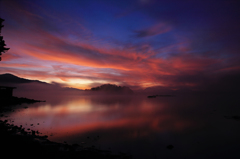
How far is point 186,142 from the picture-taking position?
18375mm

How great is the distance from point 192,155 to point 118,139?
9432 millimetres

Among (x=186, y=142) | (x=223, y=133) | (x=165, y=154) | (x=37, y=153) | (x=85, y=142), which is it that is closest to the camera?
(x=37, y=153)

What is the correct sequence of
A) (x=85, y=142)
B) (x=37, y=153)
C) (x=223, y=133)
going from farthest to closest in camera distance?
(x=223, y=133) < (x=85, y=142) < (x=37, y=153)

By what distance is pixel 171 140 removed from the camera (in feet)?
62.5

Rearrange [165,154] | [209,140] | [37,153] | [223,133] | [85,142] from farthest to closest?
1. [223,133]
2. [209,140]
3. [85,142]
4. [165,154]
5. [37,153]

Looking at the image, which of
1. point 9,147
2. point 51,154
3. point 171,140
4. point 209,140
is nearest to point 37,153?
point 51,154

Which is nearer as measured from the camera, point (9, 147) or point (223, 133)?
point (9, 147)

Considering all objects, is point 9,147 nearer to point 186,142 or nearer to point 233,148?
point 186,142

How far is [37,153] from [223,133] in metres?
29.8

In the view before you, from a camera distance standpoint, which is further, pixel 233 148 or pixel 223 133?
pixel 223 133

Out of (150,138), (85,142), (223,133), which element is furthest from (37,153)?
(223,133)

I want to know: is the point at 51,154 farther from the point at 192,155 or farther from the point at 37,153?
the point at 192,155

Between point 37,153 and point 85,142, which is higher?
point 37,153

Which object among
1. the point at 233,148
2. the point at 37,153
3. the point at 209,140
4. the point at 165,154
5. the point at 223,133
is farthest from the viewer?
the point at 223,133
